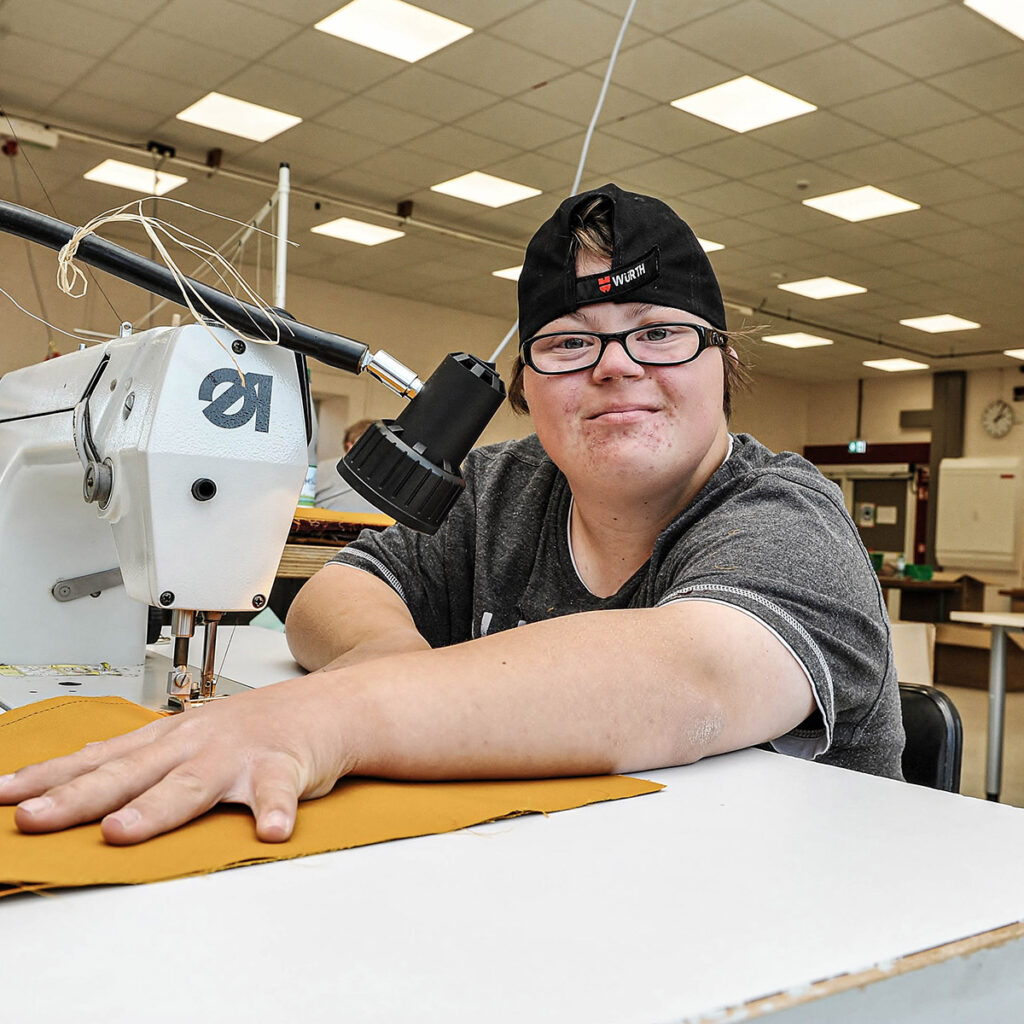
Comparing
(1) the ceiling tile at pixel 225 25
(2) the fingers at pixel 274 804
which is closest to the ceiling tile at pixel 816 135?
(1) the ceiling tile at pixel 225 25

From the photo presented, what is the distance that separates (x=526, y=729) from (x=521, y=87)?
15.8 feet

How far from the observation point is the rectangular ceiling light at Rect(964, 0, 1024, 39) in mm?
4027

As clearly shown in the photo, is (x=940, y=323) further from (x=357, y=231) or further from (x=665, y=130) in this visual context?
(x=357, y=231)

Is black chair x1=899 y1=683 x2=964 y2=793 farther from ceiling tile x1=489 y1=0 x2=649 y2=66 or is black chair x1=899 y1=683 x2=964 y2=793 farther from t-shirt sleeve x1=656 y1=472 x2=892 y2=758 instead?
ceiling tile x1=489 y1=0 x2=649 y2=66

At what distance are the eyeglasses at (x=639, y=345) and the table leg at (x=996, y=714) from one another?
10.8 ft

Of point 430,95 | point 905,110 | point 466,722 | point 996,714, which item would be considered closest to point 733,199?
point 905,110

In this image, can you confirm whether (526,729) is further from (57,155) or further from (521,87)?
(57,155)

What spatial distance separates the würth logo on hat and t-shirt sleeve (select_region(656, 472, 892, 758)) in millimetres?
232

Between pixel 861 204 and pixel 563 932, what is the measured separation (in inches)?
260

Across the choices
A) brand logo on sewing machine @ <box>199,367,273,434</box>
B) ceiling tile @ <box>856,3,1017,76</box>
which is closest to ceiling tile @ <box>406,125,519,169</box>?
ceiling tile @ <box>856,3,1017,76</box>

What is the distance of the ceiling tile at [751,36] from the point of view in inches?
166

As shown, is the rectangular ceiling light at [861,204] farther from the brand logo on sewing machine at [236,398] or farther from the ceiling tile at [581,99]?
the brand logo on sewing machine at [236,398]

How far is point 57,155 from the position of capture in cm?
623

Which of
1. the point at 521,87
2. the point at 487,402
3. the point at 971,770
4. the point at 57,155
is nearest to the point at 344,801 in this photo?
the point at 487,402
